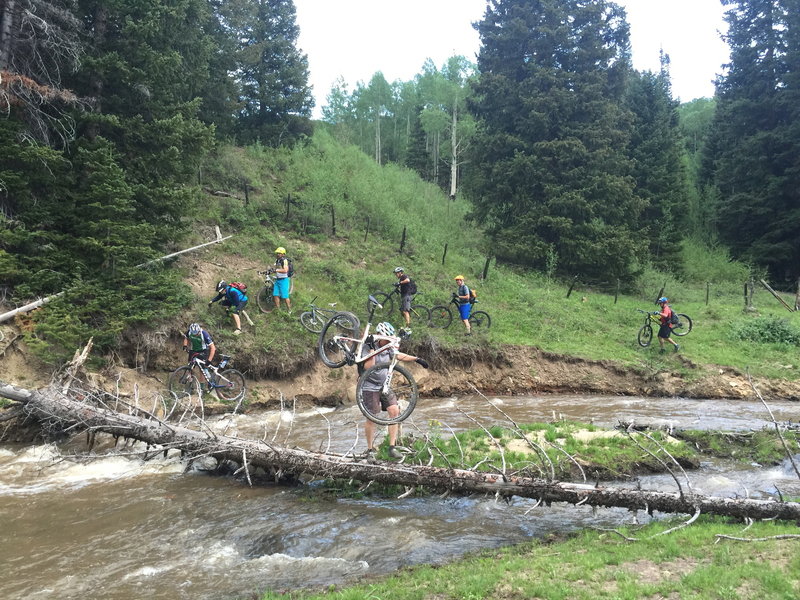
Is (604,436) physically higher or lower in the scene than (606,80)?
lower

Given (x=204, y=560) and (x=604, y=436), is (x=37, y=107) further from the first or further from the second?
(x=604, y=436)

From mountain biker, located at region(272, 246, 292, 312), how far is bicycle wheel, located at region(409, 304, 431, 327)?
4919mm

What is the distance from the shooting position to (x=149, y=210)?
15.8m

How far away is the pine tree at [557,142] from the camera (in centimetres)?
2939

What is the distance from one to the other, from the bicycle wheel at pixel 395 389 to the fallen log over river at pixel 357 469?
0.82 metres

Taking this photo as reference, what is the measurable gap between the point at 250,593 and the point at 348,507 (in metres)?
2.60

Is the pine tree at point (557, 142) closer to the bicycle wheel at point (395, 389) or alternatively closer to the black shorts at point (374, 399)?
the bicycle wheel at point (395, 389)

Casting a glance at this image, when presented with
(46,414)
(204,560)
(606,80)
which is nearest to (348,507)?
(204,560)

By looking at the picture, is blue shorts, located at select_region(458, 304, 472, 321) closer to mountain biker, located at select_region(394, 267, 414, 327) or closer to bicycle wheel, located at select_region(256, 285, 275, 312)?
mountain biker, located at select_region(394, 267, 414, 327)

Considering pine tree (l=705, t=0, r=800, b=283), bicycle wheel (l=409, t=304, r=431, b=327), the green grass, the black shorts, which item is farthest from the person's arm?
pine tree (l=705, t=0, r=800, b=283)

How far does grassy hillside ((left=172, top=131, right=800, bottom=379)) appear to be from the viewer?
19.0 meters

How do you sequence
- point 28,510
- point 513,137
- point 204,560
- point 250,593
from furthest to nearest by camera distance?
point 513,137, point 28,510, point 204,560, point 250,593

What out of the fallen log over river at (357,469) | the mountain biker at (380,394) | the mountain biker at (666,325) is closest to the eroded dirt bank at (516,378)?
the mountain biker at (666,325)

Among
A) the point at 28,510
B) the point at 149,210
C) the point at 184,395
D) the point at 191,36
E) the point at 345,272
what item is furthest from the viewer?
the point at 345,272
